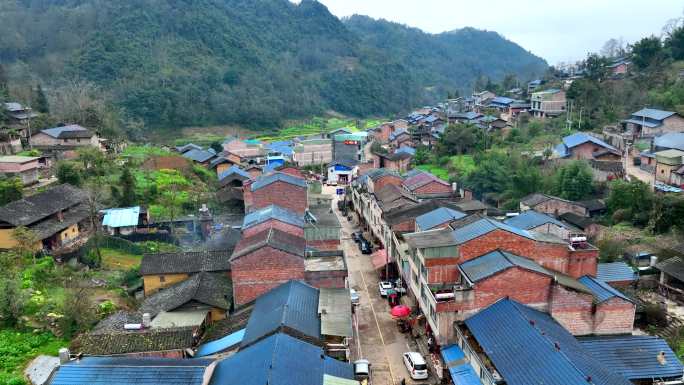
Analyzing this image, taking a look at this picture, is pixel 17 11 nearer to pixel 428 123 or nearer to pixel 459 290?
pixel 428 123

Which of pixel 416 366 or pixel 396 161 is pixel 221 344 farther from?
pixel 396 161

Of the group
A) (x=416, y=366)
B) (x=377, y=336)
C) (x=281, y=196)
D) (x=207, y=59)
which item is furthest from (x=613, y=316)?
(x=207, y=59)

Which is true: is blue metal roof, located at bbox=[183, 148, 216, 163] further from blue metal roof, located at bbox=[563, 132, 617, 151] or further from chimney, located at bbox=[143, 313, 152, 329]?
chimney, located at bbox=[143, 313, 152, 329]

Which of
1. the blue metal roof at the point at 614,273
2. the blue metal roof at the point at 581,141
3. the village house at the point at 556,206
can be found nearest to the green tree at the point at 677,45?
the blue metal roof at the point at 581,141

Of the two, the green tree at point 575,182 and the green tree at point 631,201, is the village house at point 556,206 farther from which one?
the green tree at point 575,182

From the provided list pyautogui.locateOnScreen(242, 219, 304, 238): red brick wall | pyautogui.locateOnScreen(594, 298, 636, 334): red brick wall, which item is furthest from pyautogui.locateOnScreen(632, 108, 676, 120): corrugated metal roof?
pyautogui.locateOnScreen(242, 219, 304, 238): red brick wall
